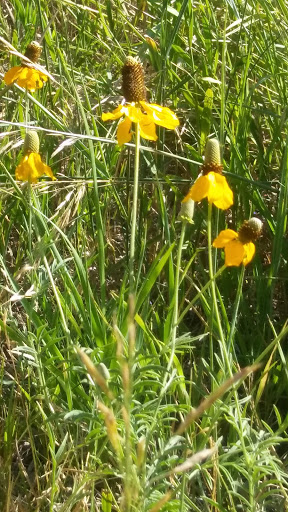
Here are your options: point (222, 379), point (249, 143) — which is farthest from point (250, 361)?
point (249, 143)

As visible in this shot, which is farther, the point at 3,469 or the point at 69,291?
the point at 69,291

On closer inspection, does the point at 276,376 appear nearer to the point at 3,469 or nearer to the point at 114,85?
the point at 3,469

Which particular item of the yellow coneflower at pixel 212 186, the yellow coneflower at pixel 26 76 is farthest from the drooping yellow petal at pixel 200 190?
the yellow coneflower at pixel 26 76

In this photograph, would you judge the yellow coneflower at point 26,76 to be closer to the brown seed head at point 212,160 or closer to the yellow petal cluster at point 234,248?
the brown seed head at point 212,160

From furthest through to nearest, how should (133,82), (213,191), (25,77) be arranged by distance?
(25,77) → (133,82) → (213,191)

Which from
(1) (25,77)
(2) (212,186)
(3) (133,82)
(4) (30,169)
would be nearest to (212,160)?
(2) (212,186)

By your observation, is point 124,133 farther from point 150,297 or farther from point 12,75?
point 150,297

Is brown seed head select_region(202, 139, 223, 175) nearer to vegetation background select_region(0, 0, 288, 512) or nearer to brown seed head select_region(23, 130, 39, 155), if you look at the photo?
vegetation background select_region(0, 0, 288, 512)
